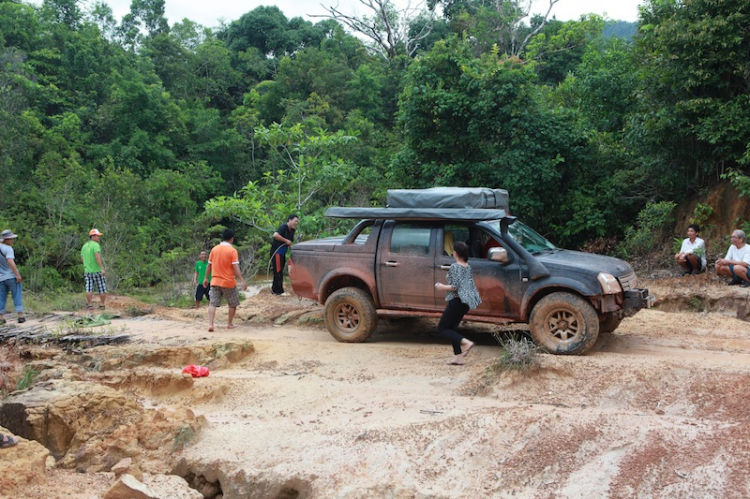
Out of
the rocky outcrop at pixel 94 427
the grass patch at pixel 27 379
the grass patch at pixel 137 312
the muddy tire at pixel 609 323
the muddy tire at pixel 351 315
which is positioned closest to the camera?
the rocky outcrop at pixel 94 427

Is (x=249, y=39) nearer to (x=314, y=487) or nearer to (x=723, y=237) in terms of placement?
(x=723, y=237)

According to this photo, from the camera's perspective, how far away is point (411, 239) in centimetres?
892

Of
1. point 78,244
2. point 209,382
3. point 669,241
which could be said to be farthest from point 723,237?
point 78,244

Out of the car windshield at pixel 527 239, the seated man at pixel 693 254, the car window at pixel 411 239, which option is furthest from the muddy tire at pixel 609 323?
the seated man at pixel 693 254

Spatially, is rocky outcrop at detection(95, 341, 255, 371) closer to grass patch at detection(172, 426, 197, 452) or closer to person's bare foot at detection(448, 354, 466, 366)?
grass patch at detection(172, 426, 197, 452)

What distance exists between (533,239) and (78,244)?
18005 mm

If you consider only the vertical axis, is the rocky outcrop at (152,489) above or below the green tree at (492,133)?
below

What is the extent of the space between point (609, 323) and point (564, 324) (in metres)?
0.78

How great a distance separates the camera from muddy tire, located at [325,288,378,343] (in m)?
9.16

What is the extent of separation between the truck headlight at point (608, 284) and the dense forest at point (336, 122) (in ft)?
22.5

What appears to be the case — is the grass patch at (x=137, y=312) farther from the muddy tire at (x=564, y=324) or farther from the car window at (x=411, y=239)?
the muddy tire at (x=564, y=324)

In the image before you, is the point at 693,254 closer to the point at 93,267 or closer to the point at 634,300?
the point at 634,300

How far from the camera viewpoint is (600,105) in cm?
1908

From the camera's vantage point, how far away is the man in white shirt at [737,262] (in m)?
10.8
